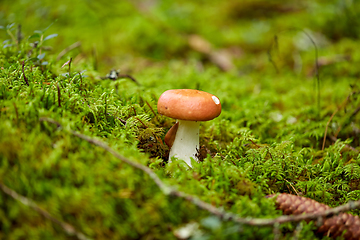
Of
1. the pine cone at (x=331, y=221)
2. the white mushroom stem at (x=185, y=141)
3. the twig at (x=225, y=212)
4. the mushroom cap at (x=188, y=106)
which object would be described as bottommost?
the pine cone at (x=331, y=221)

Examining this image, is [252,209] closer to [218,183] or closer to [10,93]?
[218,183]

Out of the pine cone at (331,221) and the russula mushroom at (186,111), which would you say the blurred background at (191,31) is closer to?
the russula mushroom at (186,111)

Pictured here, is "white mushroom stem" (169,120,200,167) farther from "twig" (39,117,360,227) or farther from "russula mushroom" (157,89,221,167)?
"twig" (39,117,360,227)

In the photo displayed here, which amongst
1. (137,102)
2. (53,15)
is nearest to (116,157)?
(137,102)

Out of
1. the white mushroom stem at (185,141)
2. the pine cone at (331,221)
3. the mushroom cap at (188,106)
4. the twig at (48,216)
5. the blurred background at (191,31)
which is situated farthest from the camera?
the blurred background at (191,31)

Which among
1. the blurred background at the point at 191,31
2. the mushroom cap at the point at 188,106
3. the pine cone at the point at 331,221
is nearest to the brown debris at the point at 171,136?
the mushroom cap at the point at 188,106

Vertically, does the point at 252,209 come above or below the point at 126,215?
below

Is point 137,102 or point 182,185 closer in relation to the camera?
point 182,185

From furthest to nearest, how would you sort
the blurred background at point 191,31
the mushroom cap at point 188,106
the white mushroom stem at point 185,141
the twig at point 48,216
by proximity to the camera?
the blurred background at point 191,31 → the white mushroom stem at point 185,141 → the mushroom cap at point 188,106 → the twig at point 48,216
